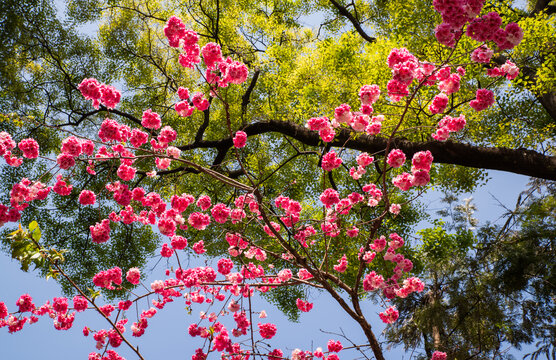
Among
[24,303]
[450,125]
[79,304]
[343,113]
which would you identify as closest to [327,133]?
[343,113]

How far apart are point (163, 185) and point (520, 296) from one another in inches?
315

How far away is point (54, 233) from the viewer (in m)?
10.1

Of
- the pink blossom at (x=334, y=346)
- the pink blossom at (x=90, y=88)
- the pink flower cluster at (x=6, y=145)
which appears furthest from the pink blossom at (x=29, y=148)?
the pink blossom at (x=334, y=346)

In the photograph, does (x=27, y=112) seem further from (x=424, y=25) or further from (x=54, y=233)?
(x=424, y=25)

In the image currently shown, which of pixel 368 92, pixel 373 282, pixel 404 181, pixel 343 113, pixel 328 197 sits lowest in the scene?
pixel 373 282

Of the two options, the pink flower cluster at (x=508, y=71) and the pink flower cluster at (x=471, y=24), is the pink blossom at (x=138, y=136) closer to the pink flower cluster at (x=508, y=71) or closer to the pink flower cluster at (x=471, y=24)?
the pink flower cluster at (x=471, y=24)

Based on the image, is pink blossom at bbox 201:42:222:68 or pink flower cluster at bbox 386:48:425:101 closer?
pink flower cluster at bbox 386:48:425:101

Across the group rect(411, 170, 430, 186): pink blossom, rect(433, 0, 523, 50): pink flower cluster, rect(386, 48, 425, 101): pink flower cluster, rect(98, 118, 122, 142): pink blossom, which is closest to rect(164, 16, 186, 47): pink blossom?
rect(98, 118, 122, 142): pink blossom

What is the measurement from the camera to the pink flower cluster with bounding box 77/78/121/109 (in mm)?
3604

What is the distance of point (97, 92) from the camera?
3.69 m

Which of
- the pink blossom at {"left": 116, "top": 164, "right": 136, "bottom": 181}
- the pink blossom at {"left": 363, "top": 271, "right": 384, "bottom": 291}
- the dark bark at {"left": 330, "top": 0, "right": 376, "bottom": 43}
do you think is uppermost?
the dark bark at {"left": 330, "top": 0, "right": 376, "bottom": 43}

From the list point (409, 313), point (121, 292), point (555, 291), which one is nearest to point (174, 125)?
point (121, 292)

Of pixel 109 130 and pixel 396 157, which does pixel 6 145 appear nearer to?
pixel 109 130

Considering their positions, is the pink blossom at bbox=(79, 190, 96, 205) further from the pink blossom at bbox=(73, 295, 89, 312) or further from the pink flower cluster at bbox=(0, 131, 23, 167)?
the pink blossom at bbox=(73, 295, 89, 312)
